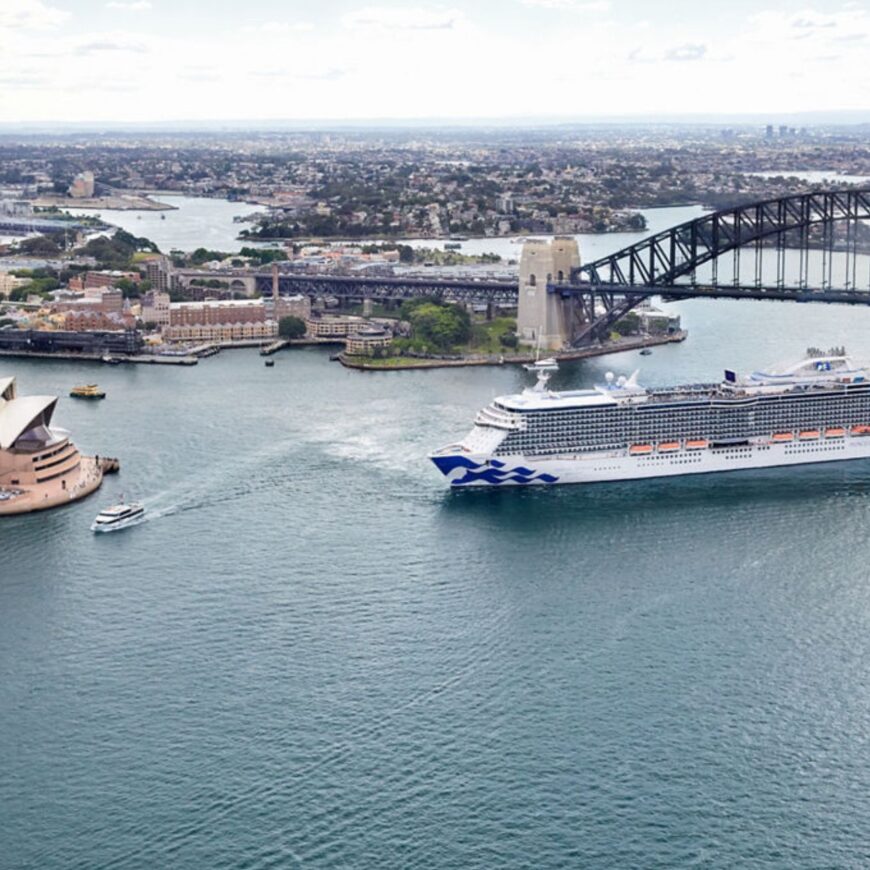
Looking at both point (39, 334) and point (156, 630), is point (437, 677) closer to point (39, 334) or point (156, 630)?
point (156, 630)

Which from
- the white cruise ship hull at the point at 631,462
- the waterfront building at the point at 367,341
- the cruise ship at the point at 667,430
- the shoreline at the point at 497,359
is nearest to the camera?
the white cruise ship hull at the point at 631,462

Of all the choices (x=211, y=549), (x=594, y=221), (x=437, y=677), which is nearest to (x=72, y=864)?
(x=437, y=677)

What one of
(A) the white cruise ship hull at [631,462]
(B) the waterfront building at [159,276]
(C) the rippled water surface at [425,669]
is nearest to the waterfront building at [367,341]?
(C) the rippled water surface at [425,669]

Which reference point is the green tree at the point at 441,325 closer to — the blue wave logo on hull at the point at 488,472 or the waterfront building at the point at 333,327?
the waterfront building at the point at 333,327

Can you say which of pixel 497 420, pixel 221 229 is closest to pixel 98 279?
pixel 221 229

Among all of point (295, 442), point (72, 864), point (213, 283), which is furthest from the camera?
point (213, 283)

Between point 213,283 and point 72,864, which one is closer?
point 72,864

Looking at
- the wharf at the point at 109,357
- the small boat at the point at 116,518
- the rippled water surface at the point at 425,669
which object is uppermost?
the wharf at the point at 109,357
